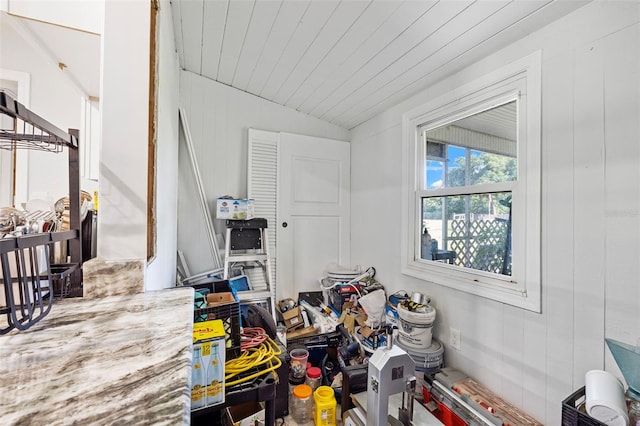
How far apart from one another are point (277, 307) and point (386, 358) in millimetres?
1748

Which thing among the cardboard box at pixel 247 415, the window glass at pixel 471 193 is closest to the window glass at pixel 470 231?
the window glass at pixel 471 193

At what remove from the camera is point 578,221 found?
4.21 feet

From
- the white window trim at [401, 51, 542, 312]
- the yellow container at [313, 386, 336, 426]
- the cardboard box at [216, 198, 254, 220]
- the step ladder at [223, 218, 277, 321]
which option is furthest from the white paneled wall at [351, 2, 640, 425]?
the cardboard box at [216, 198, 254, 220]

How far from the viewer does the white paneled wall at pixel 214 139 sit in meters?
2.62

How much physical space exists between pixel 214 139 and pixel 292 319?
184 cm

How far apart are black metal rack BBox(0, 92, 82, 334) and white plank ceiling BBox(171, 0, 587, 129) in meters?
1.37

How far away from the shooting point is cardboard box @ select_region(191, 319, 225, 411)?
844mm

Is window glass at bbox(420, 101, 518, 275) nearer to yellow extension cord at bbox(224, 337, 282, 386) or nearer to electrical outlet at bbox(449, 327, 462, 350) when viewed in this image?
electrical outlet at bbox(449, 327, 462, 350)

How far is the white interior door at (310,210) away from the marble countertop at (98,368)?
7.02 feet

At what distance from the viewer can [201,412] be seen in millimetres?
869

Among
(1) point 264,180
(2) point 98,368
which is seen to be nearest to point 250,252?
(1) point 264,180

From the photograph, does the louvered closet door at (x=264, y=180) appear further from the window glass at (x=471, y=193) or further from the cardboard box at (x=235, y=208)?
the window glass at (x=471, y=193)

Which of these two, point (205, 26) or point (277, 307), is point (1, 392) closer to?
point (205, 26)

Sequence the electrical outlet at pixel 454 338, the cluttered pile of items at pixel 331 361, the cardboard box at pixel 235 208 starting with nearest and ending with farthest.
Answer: the cluttered pile of items at pixel 331 361 < the electrical outlet at pixel 454 338 < the cardboard box at pixel 235 208
